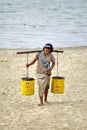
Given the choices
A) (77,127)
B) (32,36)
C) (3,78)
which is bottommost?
(77,127)

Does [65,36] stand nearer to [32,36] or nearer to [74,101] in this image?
[32,36]

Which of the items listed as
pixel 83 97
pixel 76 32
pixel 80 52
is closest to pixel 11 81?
pixel 83 97

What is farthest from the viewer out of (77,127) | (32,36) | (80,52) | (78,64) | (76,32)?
(76,32)

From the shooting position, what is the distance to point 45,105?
10117 millimetres

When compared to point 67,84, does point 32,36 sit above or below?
above

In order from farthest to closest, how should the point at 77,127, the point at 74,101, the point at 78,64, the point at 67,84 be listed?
the point at 78,64 → the point at 67,84 → the point at 74,101 → the point at 77,127

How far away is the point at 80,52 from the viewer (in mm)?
18719

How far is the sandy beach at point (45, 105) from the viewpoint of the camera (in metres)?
8.84

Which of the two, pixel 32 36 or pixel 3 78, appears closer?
pixel 3 78

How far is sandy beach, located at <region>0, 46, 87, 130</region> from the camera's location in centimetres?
884

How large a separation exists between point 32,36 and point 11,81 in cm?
1416

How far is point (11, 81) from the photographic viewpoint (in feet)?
42.0

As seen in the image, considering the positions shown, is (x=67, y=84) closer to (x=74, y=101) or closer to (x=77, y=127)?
(x=74, y=101)

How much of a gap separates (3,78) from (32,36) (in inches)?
542
